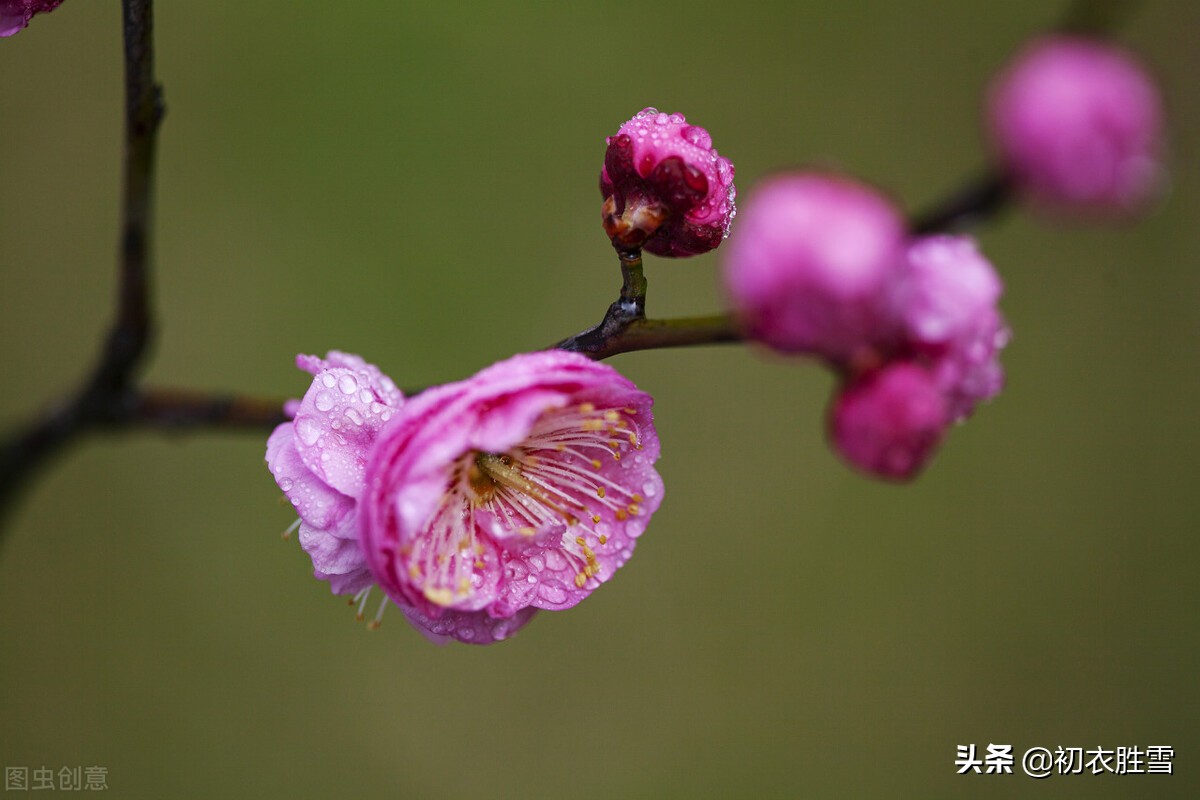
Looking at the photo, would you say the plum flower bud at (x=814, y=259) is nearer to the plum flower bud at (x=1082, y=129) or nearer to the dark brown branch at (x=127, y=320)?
the plum flower bud at (x=1082, y=129)

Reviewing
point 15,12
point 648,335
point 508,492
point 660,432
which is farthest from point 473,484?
point 660,432

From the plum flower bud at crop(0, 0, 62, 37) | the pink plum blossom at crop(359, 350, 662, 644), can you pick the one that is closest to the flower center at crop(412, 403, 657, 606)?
the pink plum blossom at crop(359, 350, 662, 644)

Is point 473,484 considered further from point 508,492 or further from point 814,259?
point 814,259

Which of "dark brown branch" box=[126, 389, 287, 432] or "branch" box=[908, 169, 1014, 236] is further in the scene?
"dark brown branch" box=[126, 389, 287, 432]

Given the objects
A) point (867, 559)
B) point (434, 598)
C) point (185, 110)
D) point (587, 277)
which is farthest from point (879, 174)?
point (434, 598)

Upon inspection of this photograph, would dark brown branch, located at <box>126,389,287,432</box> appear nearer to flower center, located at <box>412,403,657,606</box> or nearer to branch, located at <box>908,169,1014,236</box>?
flower center, located at <box>412,403,657,606</box>

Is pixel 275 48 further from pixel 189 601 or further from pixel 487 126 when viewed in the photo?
pixel 189 601

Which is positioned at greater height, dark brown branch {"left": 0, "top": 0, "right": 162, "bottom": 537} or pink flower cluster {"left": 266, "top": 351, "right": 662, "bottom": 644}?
dark brown branch {"left": 0, "top": 0, "right": 162, "bottom": 537}

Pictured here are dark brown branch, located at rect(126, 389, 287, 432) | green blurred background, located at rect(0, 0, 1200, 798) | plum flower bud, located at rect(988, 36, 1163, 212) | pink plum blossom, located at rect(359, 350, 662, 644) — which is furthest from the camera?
green blurred background, located at rect(0, 0, 1200, 798)
